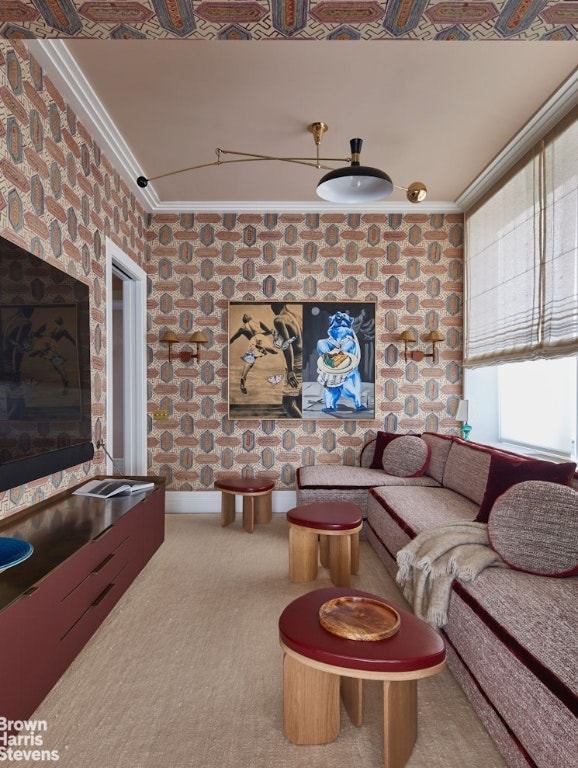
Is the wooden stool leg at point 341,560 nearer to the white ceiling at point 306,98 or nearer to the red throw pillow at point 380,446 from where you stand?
the red throw pillow at point 380,446

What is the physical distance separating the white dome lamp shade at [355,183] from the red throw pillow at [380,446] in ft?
8.02

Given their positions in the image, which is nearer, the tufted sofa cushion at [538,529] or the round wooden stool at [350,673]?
the round wooden stool at [350,673]

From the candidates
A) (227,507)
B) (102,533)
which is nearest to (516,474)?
(102,533)

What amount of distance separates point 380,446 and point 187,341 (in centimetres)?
220

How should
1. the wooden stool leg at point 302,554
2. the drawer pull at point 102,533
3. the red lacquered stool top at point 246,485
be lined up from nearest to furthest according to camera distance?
the drawer pull at point 102,533
the wooden stool leg at point 302,554
the red lacquered stool top at point 246,485

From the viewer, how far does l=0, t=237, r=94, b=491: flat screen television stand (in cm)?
214

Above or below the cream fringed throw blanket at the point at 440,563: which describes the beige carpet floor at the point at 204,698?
below

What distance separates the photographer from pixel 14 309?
2.19 m

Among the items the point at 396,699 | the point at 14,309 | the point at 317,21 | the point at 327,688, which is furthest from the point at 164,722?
the point at 317,21

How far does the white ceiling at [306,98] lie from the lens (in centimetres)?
266

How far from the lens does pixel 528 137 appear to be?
3.54 metres

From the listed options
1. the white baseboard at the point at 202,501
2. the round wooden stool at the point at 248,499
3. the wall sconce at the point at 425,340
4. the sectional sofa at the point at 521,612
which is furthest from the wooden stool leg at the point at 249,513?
the wall sconce at the point at 425,340

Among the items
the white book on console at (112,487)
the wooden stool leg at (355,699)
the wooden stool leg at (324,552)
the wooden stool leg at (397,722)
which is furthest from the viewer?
the wooden stool leg at (324,552)

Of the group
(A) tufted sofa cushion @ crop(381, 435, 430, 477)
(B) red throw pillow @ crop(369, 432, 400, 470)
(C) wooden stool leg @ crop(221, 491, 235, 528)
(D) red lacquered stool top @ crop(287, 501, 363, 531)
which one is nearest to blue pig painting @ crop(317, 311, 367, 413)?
(B) red throw pillow @ crop(369, 432, 400, 470)
